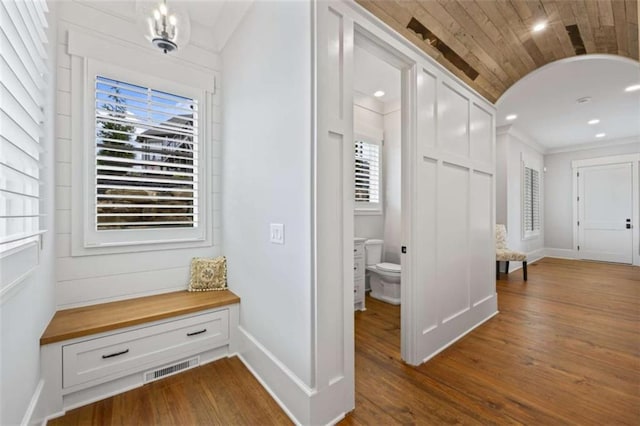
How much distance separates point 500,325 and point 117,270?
3.84 m

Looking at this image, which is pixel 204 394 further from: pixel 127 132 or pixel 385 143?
pixel 385 143

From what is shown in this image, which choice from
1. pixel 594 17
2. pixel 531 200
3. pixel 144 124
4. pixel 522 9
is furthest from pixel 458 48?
pixel 531 200

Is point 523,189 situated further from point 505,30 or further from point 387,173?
point 505,30

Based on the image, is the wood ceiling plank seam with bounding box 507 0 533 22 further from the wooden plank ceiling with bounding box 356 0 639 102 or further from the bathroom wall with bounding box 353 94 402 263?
the bathroom wall with bounding box 353 94 402 263

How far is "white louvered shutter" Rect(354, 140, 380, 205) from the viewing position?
397cm

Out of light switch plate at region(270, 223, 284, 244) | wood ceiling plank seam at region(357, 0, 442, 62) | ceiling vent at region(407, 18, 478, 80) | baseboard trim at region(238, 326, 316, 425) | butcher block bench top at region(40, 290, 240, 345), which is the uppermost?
ceiling vent at region(407, 18, 478, 80)

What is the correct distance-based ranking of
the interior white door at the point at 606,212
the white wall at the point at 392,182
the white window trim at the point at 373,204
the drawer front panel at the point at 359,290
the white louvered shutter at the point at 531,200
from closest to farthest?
the drawer front panel at the point at 359,290
the white window trim at the point at 373,204
the white wall at the point at 392,182
the interior white door at the point at 606,212
the white louvered shutter at the point at 531,200

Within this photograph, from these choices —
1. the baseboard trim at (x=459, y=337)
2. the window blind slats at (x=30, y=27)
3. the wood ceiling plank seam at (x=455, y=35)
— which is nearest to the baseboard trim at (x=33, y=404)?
the window blind slats at (x=30, y=27)

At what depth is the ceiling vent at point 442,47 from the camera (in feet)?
6.66

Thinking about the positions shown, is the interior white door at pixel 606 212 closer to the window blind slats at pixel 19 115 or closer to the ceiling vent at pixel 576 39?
the ceiling vent at pixel 576 39

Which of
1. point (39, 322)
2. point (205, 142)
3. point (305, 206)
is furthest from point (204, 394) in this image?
point (205, 142)

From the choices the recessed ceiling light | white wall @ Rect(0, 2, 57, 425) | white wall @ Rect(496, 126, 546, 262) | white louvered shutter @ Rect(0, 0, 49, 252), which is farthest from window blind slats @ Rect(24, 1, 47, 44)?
white wall @ Rect(496, 126, 546, 262)

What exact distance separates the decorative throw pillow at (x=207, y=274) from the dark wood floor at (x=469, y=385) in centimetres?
68

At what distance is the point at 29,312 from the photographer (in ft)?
4.61
